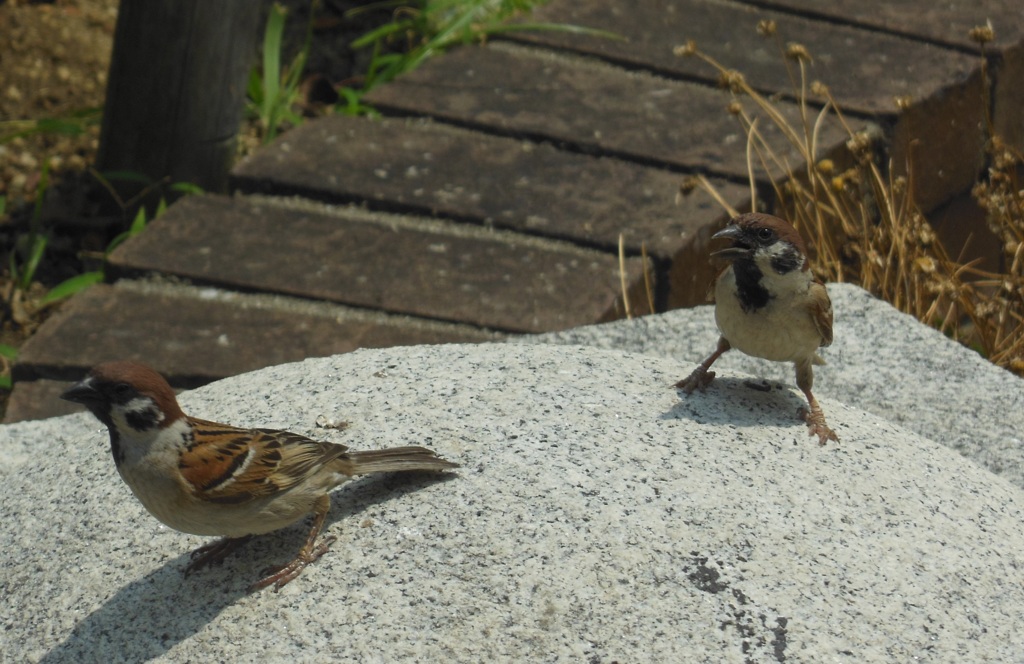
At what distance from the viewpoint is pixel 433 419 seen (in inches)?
119

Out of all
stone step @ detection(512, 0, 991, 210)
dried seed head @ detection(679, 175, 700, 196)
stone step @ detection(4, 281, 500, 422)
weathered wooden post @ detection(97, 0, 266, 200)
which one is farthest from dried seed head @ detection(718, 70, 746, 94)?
weathered wooden post @ detection(97, 0, 266, 200)

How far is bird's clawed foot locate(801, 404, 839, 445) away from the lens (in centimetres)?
307

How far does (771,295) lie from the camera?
312 centimetres

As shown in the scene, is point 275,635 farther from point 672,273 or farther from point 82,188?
point 82,188

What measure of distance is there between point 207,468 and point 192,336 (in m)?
1.34

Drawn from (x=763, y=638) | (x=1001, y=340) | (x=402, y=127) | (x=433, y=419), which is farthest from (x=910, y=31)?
(x=763, y=638)

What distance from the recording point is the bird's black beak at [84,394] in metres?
2.61

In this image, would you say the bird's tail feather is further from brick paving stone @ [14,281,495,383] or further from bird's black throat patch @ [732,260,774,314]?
brick paving stone @ [14,281,495,383]

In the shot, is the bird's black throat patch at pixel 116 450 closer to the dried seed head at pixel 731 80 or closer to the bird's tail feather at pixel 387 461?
the bird's tail feather at pixel 387 461

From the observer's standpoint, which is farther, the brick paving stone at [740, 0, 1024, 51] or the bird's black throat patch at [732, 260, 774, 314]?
the brick paving stone at [740, 0, 1024, 51]

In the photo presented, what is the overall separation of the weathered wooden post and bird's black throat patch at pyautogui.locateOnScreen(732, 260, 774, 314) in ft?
7.27

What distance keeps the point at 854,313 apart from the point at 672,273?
564 millimetres

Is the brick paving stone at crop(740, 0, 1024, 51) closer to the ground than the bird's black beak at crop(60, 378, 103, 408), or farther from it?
farther from it

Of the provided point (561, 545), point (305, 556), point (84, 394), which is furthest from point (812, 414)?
point (84, 394)
